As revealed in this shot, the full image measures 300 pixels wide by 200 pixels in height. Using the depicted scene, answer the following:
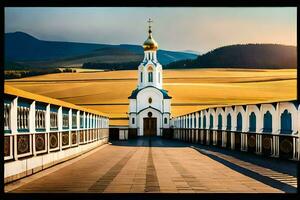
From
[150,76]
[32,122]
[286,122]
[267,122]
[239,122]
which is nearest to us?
[32,122]

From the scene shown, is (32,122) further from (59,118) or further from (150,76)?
(150,76)

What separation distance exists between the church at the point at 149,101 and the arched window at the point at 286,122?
174ft

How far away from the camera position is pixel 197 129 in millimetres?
45750

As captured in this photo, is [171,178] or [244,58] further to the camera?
[244,58]

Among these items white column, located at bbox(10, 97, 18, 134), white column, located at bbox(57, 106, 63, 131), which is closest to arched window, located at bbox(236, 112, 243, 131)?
white column, located at bbox(57, 106, 63, 131)

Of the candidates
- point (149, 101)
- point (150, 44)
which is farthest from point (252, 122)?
point (150, 44)

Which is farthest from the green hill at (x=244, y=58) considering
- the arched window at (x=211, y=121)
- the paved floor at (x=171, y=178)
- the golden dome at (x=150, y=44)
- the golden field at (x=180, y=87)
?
the paved floor at (x=171, y=178)

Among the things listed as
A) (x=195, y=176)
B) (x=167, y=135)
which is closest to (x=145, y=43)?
(x=167, y=135)

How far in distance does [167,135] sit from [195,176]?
58388 mm

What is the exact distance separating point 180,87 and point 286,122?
301 ft

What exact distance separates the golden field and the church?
659 cm

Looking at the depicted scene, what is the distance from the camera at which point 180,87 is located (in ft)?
375

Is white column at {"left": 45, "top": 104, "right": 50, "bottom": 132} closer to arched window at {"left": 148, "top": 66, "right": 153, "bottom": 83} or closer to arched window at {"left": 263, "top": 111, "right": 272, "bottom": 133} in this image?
arched window at {"left": 263, "top": 111, "right": 272, "bottom": 133}

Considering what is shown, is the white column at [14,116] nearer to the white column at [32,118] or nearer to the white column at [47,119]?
the white column at [32,118]
